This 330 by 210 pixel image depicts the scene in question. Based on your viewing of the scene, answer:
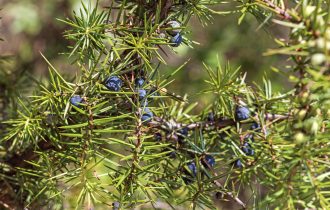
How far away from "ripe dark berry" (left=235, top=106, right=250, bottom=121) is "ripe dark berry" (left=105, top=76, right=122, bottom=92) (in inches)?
6.3

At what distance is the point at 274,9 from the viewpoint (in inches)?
18.0

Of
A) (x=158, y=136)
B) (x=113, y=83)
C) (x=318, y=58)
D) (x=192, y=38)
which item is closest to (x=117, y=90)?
(x=113, y=83)

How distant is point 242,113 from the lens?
2.08 feet

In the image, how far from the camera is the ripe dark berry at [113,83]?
55 cm

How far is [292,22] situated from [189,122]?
31 centimetres

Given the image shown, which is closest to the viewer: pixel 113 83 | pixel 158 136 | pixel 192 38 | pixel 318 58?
pixel 318 58

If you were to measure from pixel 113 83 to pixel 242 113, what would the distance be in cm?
17

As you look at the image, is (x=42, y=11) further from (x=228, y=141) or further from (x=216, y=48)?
(x=228, y=141)

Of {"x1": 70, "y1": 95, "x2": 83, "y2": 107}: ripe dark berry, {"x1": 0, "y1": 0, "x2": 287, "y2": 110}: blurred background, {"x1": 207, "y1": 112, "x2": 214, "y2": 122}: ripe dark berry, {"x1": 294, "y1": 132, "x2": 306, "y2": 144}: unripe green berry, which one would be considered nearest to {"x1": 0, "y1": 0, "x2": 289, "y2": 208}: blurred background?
{"x1": 0, "y1": 0, "x2": 287, "y2": 110}: blurred background

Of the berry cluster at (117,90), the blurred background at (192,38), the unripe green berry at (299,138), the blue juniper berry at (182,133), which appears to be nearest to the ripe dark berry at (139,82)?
the berry cluster at (117,90)

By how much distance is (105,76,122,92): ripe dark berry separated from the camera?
0.55 m

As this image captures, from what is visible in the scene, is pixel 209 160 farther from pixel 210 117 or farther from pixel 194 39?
pixel 194 39

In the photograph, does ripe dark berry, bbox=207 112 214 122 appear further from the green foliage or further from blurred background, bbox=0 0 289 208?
blurred background, bbox=0 0 289 208

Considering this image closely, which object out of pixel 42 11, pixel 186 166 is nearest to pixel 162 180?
pixel 186 166
